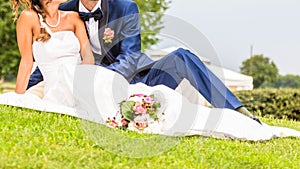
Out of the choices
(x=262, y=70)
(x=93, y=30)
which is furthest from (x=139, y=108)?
(x=262, y=70)

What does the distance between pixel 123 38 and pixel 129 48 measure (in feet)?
0.47

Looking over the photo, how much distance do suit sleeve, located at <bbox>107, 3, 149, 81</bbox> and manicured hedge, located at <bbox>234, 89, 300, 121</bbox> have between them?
17.8ft

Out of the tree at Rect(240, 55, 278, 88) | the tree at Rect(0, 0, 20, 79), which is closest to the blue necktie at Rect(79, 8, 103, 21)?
the tree at Rect(0, 0, 20, 79)

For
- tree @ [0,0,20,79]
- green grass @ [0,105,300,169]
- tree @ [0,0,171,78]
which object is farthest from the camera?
tree @ [0,0,20,79]

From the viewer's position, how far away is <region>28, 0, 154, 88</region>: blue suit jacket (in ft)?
16.0

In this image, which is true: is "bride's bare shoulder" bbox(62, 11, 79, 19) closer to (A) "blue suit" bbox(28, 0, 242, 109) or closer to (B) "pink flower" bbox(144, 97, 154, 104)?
(A) "blue suit" bbox(28, 0, 242, 109)

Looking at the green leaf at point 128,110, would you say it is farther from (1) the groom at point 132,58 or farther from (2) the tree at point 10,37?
(2) the tree at point 10,37

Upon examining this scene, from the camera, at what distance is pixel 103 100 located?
14.2ft

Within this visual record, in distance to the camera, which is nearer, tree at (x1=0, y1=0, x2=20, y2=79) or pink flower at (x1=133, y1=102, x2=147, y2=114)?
pink flower at (x1=133, y1=102, x2=147, y2=114)

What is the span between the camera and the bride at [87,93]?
167 inches

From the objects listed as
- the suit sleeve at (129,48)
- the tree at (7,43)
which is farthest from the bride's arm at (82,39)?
the tree at (7,43)

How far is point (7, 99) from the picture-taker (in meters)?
4.59

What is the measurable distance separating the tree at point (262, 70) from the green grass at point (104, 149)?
35.2 metres

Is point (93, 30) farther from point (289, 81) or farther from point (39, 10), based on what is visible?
point (289, 81)
